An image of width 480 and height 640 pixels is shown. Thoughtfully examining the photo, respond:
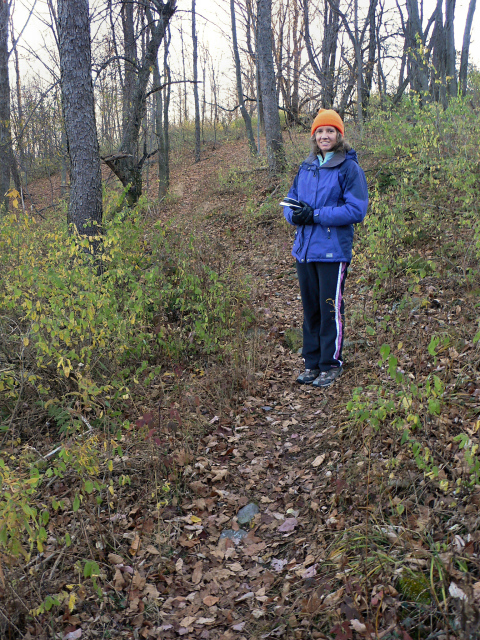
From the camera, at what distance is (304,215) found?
433 cm

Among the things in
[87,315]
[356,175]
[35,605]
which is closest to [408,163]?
[356,175]

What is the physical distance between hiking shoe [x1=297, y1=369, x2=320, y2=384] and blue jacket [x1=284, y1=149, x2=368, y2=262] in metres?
1.16

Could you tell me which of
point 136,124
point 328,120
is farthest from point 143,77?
point 328,120

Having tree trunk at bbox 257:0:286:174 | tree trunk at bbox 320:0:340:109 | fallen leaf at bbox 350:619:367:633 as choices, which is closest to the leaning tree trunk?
fallen leaf at bbox 350:619:367:633

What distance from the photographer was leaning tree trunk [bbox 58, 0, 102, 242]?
580 centimetres

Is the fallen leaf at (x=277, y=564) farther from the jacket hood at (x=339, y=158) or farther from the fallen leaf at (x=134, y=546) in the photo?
the jacket hood at (x=339, y=158)

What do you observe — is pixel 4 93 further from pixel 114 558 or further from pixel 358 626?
pixel 358 626

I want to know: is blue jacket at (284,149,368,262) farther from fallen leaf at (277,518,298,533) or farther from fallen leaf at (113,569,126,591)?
fallen leaf at (113,569,126,591)

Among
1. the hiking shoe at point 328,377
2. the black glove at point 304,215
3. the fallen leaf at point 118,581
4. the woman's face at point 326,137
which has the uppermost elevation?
the woman's face at point 326,137

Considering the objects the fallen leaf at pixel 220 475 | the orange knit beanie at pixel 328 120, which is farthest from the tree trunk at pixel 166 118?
the fallen leaf at pixel 220 475

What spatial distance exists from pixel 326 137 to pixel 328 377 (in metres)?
2.22

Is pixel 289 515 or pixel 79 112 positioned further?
pixel 79 112

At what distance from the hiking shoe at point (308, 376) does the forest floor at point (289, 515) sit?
112 mm

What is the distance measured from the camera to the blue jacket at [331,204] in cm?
423
